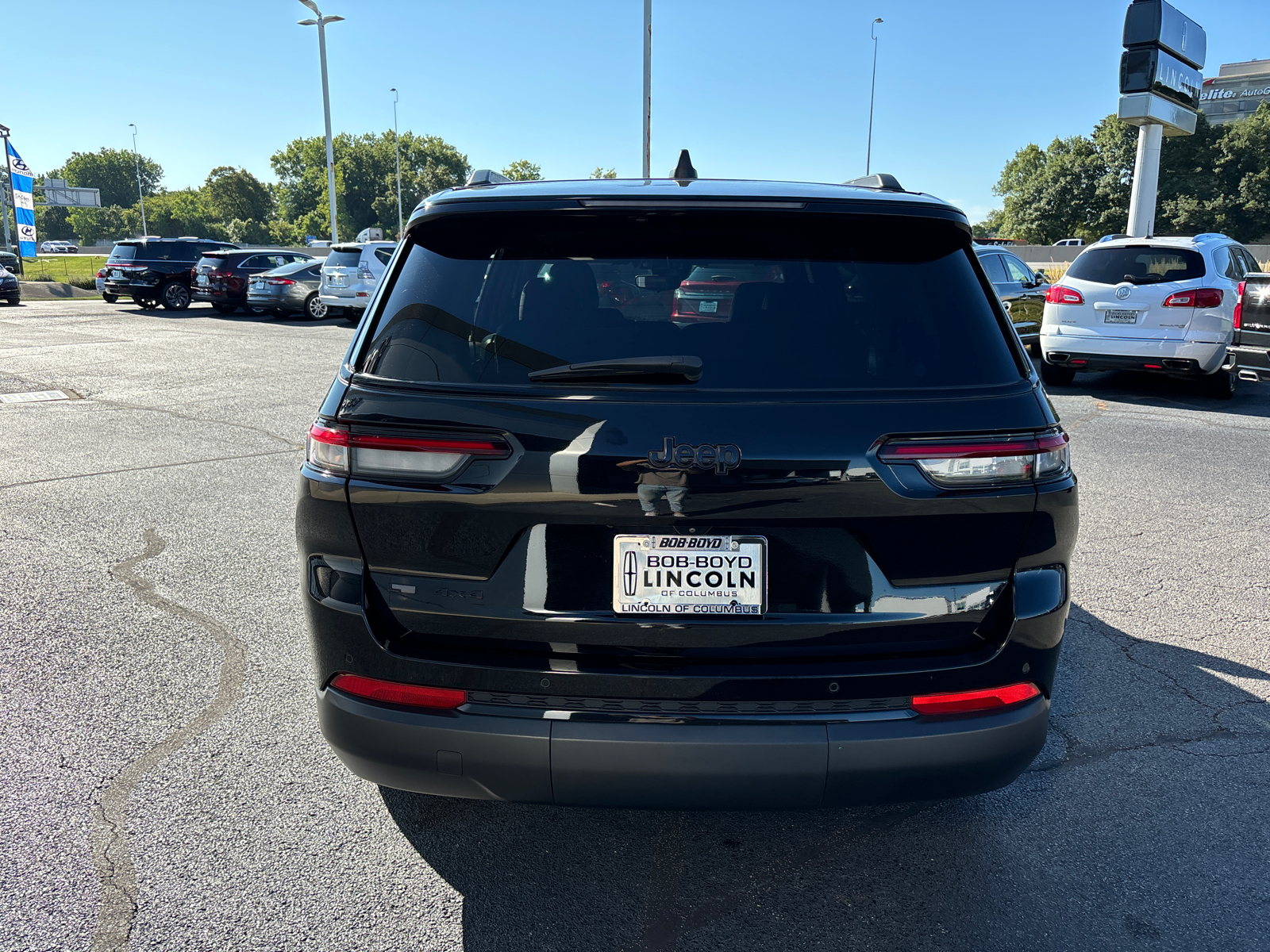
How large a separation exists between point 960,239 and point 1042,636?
39.0 inches

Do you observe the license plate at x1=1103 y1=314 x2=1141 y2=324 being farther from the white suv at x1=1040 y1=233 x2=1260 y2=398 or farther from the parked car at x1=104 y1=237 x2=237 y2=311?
the parked car at x1=104 y1=237 x2=237 y2=311

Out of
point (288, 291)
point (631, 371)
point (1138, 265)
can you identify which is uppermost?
point (1138, 265)

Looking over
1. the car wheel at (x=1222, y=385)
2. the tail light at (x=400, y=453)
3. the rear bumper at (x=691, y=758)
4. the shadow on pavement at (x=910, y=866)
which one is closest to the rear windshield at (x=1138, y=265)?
the car wheel at (x=1222, y=385)

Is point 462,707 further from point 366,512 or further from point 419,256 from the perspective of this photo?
point 419,256

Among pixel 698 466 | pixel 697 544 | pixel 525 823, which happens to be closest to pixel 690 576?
pixel 697 544

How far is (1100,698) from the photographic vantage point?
11.8ft

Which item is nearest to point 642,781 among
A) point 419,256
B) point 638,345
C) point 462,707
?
point 462,707

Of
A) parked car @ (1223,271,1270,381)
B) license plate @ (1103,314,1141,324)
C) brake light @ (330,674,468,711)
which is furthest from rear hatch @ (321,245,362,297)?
brake light @ (330,674,468,711)

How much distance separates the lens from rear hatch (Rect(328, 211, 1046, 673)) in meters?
2.06

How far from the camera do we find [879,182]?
2904 millimetres

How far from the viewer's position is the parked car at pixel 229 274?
81.4ft

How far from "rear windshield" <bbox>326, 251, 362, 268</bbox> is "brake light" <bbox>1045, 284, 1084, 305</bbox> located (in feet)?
50.2

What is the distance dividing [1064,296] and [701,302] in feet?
33.9

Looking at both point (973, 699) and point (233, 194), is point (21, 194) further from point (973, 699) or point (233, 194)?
point (233, 194)
